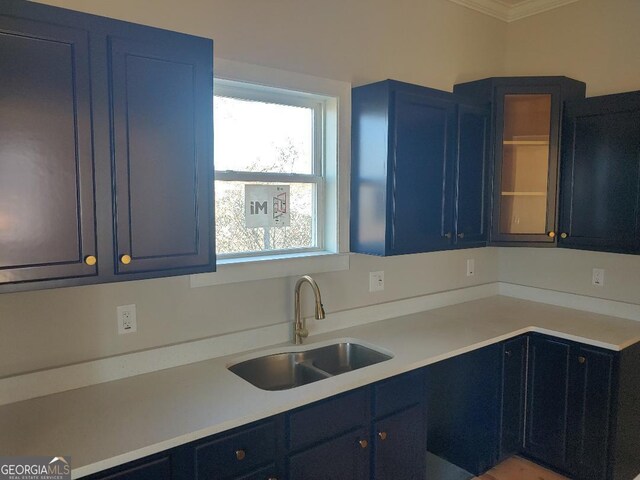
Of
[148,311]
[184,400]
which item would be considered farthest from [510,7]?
[184,400]

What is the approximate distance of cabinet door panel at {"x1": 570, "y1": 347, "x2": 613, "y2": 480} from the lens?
2410 millimetres

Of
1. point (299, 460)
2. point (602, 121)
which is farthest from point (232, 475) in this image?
point (602, 121)

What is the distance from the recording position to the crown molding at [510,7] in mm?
3064

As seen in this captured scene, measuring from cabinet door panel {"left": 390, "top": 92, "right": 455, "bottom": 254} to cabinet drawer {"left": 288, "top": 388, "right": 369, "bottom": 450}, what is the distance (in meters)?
0.84

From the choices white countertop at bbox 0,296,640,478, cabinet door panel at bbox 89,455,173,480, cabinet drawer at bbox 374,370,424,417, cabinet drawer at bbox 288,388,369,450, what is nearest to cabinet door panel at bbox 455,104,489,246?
white countertop at bbox 0,296,640,478

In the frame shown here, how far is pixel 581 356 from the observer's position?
8.14ft

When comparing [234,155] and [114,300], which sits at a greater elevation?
[234,155]

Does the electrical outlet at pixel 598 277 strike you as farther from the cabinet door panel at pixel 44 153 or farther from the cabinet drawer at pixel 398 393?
the cabinet door panel at pixel 44 153

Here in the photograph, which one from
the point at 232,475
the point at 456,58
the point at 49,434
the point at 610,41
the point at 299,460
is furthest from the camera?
the point at 456,58

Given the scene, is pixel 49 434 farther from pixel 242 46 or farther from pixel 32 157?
pixel 242 46

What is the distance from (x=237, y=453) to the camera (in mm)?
1580

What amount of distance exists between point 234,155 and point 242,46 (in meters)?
0.49

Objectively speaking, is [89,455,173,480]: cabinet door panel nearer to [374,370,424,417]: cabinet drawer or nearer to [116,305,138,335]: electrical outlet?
[116,305,138,335]: electrical outlet

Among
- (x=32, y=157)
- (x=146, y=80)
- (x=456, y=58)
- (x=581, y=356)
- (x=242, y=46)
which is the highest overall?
(x=456, y=58)
